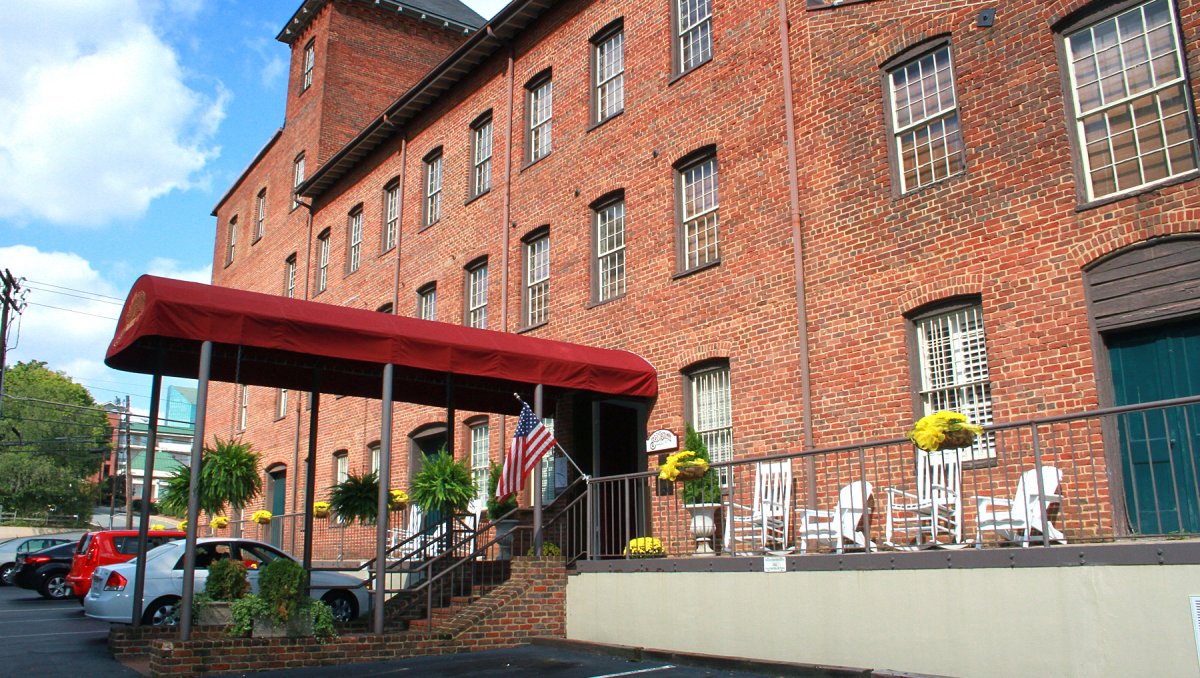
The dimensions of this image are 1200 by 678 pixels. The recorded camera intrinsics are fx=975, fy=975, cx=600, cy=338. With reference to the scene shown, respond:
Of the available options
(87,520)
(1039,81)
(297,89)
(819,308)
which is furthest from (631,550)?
(87,520)

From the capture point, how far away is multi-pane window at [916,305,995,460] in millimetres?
10367

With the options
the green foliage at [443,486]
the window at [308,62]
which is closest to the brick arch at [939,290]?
the green foliage at [443,486]

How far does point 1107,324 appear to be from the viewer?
30.7ft

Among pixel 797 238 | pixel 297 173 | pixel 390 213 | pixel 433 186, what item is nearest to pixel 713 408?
pixel 797 238

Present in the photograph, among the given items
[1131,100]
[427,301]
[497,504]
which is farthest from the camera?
[427,301]

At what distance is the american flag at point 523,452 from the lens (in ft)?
40.3

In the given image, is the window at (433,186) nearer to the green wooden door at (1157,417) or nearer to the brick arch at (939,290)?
the brick arch at (939,290)

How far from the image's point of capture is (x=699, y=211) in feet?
47.2

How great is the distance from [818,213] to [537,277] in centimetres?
676

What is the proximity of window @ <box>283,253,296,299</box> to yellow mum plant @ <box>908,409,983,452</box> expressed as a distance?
23.6 m

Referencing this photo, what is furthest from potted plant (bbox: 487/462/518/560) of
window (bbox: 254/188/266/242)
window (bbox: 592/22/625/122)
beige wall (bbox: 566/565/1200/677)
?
window (bbox: 254/188/266/242)

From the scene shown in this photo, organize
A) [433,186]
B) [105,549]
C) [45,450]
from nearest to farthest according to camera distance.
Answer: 1. [105,549]
2. [433,186]
3. [45,450]

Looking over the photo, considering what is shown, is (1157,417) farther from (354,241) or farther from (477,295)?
(354,241)

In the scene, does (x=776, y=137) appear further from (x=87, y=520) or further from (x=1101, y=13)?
(x=87, y=520)
